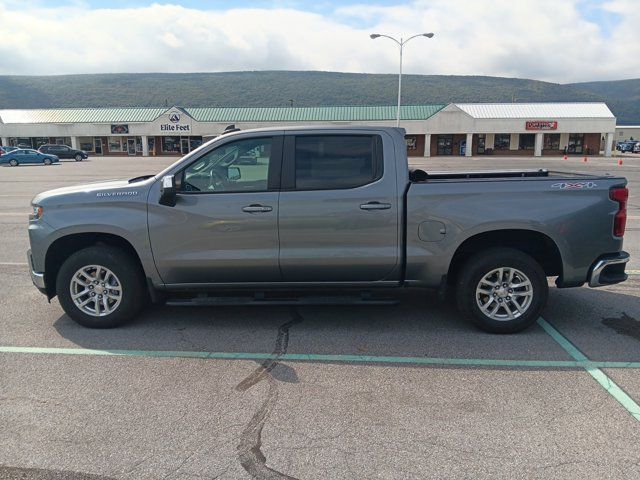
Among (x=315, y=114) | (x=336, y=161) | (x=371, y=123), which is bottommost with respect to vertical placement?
(x=336, y=161)

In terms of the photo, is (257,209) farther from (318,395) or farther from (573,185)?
(573,185)

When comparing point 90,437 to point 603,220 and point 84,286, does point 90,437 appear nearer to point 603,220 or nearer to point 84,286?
point 84,286

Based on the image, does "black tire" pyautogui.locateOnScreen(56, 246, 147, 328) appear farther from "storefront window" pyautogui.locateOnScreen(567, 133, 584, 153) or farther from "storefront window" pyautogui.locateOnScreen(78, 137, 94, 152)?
"storefront window" pyautogui.locateOnScreen(78, 137, 94, 152)

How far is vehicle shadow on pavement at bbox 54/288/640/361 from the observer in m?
4.40

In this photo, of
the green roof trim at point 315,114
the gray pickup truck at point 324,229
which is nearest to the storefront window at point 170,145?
the green roof trim at point 315,114

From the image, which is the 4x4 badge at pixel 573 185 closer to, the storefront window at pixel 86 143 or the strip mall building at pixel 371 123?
the strip mall building at pixel 371 123

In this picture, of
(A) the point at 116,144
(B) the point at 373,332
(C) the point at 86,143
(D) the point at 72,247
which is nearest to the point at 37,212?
(D) the point at 72,247

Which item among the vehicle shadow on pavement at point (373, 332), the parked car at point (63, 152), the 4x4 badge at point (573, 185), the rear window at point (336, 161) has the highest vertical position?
the parked car at point (63, 152)

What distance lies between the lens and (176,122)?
61094 mm

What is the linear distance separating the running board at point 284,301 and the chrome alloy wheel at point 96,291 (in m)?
0.60

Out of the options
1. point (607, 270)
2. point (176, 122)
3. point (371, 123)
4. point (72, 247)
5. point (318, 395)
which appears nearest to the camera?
point (318, 395)

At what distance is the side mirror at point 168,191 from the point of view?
4.51 m

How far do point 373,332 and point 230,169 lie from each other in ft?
6.82

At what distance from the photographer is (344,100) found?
151625mm
